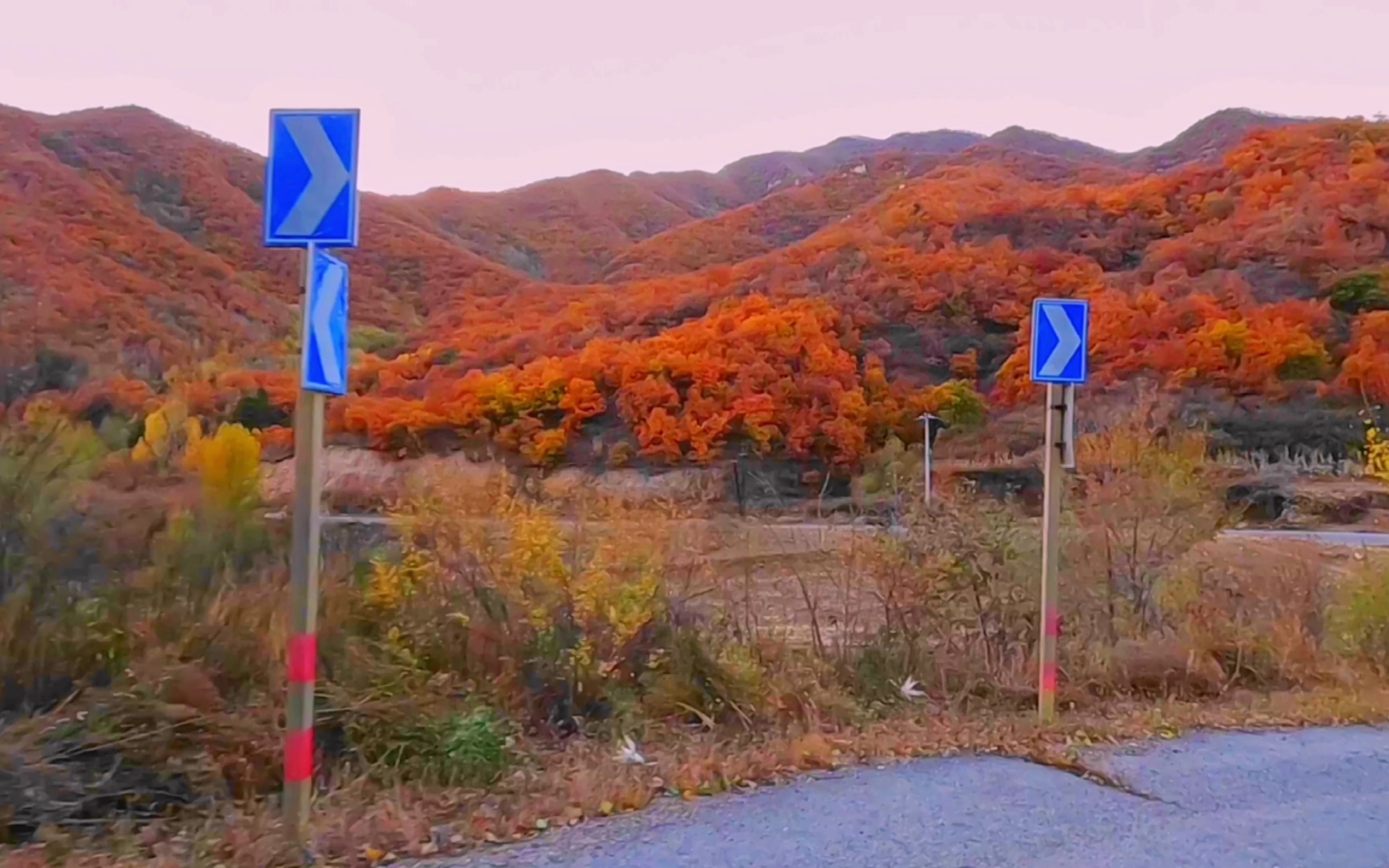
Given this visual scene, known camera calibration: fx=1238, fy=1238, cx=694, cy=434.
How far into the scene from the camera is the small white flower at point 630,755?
717cm

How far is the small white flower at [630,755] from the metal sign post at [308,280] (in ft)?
7.62

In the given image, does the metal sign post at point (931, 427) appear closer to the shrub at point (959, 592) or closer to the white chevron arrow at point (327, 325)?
the shrub at point (959, 592)

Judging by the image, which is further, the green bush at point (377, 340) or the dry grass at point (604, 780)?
the green bush at point (377, 340)

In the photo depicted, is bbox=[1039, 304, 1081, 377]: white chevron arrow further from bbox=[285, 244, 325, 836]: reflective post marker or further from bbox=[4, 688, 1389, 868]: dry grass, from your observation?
bbox=[285, 244, 325, 836]: reflective post marker

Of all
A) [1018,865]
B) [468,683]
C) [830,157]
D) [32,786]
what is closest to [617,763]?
[468,683]

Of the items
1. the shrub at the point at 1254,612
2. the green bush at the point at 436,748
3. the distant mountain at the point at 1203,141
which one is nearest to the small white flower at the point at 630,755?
the green bush at the point at 436,748

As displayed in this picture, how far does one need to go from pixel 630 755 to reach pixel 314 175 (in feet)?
12.7

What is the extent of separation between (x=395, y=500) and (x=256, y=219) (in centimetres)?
3229

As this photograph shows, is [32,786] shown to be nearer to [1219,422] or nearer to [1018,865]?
[1018,865]

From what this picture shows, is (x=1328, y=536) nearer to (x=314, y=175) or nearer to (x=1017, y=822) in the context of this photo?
(x=1017, y=822)

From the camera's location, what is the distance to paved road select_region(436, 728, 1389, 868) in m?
5.48

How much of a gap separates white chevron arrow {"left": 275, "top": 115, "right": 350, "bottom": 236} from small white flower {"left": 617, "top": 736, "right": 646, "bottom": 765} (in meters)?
3.61

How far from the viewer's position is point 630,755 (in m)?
7.33

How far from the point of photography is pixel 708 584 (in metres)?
9.49
